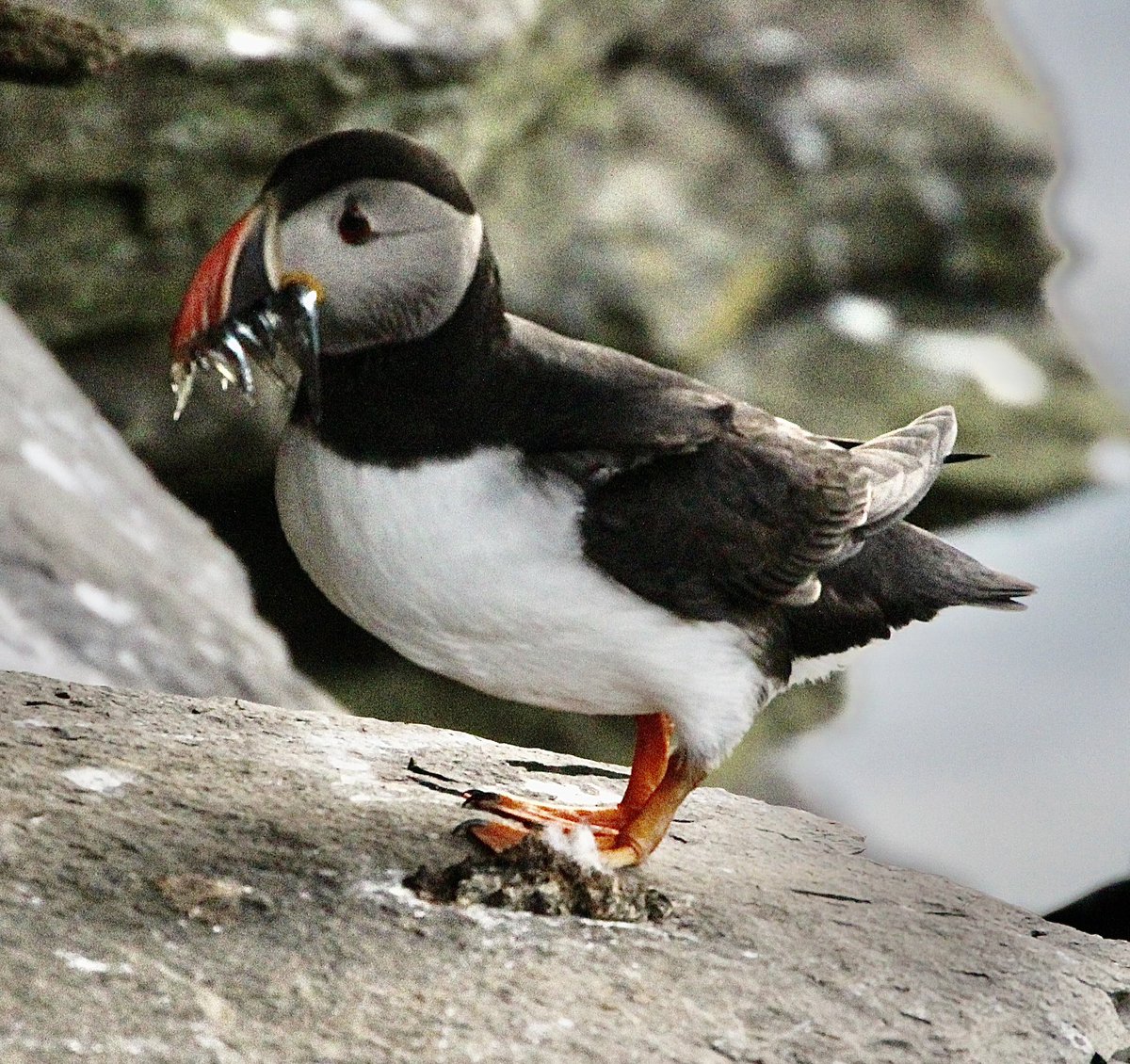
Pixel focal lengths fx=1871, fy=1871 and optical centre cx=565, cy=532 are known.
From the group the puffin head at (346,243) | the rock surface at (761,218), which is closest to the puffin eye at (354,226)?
the puffin head at (346,243)

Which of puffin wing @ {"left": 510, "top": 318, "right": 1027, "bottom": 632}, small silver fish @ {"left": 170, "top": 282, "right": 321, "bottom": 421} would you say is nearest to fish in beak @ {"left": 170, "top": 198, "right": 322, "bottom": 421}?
small silver fish @ {"left": 170, "top": 282, "right": 321, "bottom": 421}

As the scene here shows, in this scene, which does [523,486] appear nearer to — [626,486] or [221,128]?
[626,486]

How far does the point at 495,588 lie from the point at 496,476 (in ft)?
0.51

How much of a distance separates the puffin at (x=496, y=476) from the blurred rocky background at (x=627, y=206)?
2.40 m

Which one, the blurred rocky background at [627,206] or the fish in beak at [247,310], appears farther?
the blurred rocky background at [627,206]

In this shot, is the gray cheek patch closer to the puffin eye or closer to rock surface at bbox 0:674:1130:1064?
the puffin eye

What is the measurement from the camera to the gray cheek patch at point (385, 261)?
8.13ft

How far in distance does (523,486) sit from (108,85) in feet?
9.88

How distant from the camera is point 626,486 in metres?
2.64

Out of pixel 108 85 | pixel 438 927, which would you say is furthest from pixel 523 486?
pixel 108 85

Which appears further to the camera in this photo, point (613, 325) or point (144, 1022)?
point (613, 325)

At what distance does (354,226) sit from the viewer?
2484 millimetres

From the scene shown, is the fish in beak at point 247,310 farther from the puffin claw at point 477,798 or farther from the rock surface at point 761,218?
the rock surface at point 761,218

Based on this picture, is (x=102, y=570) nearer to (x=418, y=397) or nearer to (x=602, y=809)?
(x=602, y=809)
